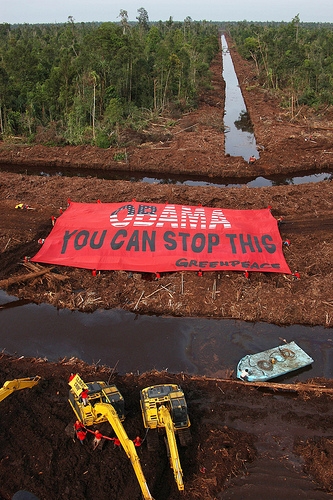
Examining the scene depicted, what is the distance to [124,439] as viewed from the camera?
22.5 ft

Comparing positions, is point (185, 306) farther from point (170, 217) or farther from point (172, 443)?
point (172, 443)

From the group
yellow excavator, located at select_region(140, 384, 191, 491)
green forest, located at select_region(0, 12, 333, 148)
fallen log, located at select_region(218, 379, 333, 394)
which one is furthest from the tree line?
yellow excavator, located at select_region(140, 384, 191, 491)

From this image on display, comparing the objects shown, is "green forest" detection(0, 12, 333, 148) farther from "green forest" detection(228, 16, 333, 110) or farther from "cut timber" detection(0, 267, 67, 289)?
"cut timber" detection(0, 267, 67, 289)

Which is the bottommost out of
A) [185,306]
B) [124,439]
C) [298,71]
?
[185,306]

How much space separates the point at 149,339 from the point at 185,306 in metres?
1.57

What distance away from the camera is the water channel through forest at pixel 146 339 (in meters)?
10.3

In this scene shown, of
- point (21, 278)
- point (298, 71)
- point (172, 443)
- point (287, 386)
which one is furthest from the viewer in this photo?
point (298, 71)

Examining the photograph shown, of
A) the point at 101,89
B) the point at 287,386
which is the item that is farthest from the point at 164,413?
the point at 101,89

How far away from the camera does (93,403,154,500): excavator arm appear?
6.48 metres

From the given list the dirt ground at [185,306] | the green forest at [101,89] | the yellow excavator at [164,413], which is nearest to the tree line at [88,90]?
the green forest at [101,89]

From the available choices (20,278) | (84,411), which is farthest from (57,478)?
(20,278)

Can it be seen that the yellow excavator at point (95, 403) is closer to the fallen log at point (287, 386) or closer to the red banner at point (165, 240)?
the fallen log at point (287, 386)

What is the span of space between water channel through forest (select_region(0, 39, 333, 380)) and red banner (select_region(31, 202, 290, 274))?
6.22ft

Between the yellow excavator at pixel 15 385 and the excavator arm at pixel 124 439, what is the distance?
1.94 metres
